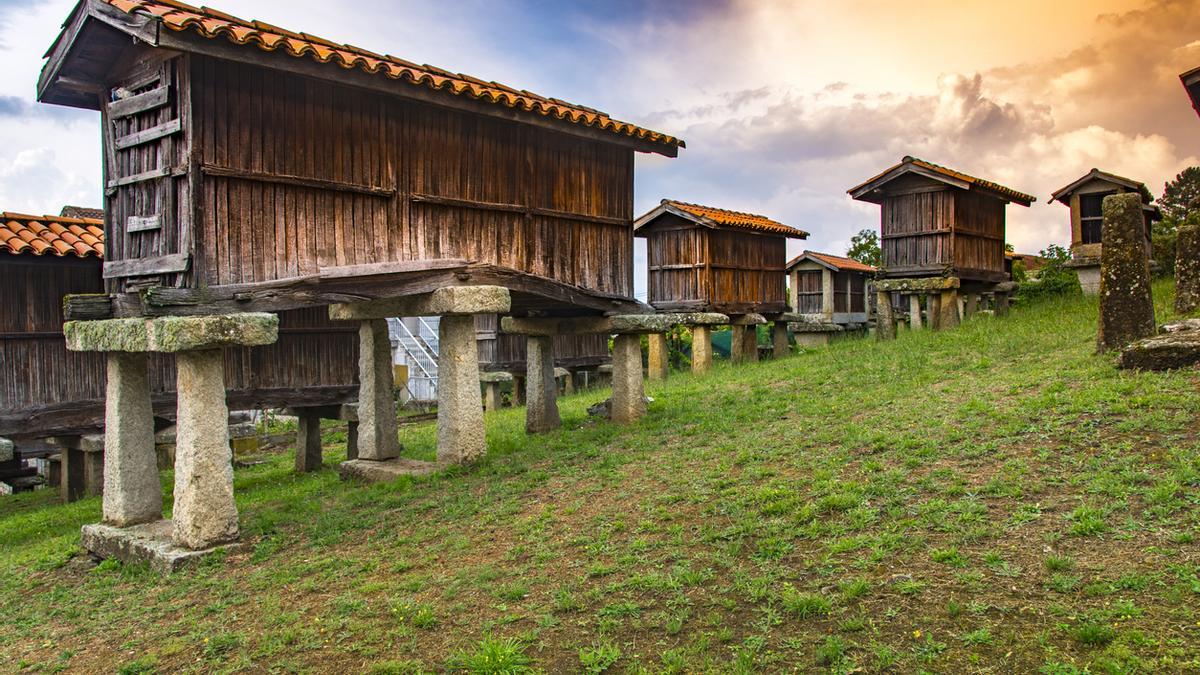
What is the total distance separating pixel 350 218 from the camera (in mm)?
9703

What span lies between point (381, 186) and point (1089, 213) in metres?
21.2

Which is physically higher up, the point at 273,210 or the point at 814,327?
the point at 273,210

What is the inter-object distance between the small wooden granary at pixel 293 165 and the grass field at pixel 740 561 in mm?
2803

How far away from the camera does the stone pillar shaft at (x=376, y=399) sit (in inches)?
464

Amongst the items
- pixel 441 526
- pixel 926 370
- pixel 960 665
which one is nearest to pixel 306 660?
pixel 441 526

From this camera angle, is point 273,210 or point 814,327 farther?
point 814,327

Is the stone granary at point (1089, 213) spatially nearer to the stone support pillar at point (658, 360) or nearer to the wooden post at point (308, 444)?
the stone support pillar at point (658, 360)

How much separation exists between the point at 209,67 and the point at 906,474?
27.5ft

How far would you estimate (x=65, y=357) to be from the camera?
42.7 feet

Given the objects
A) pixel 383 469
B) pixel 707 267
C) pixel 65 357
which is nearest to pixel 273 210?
pixel 383 469

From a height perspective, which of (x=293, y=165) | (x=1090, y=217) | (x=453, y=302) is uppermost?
(x=1090, y=217)

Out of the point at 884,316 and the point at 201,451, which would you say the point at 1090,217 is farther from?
the point at 201,451

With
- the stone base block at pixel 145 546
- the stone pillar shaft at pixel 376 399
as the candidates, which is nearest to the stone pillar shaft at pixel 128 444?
the stone base block at pixel 145 546

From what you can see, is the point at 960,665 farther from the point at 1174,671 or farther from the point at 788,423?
the point at 788,423
